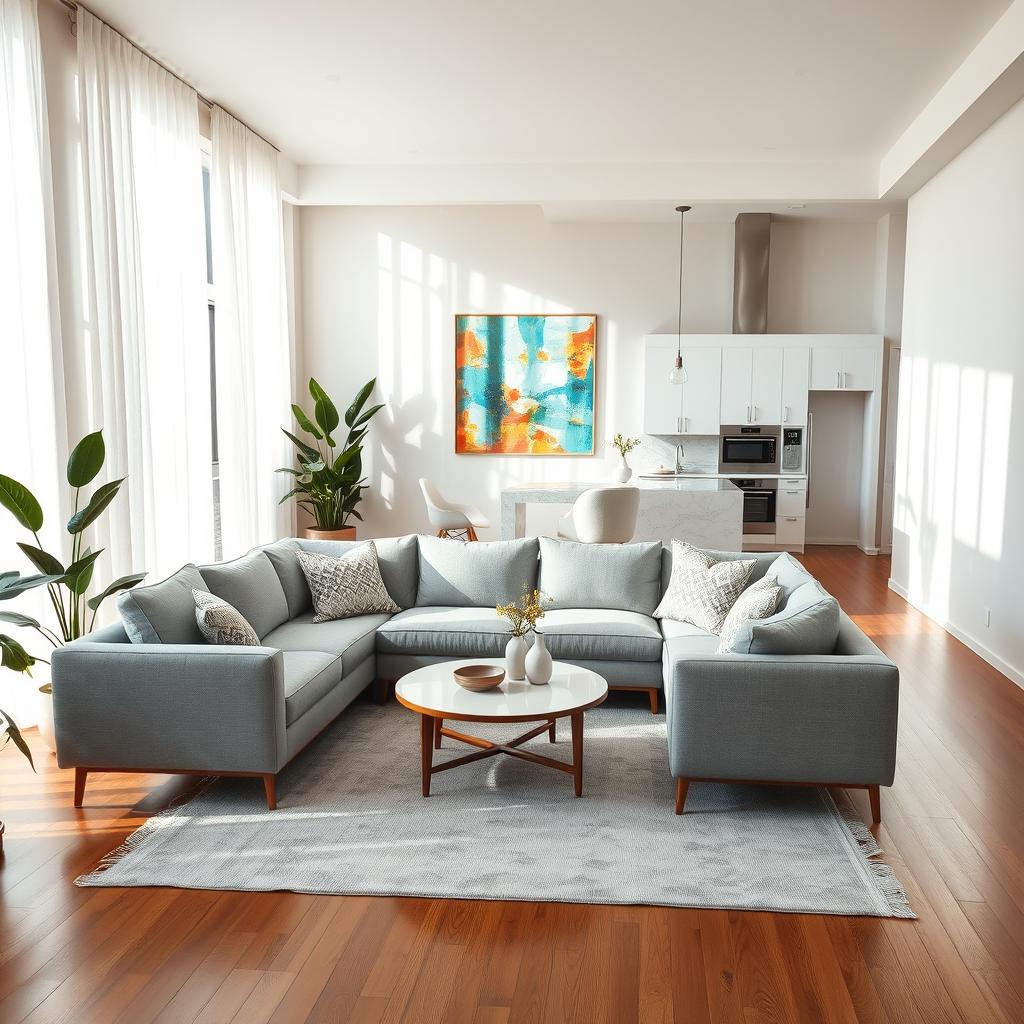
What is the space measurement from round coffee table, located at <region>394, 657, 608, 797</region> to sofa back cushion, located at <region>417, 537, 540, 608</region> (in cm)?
110

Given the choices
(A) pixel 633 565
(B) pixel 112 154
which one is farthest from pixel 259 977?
(B) pixel 112 154

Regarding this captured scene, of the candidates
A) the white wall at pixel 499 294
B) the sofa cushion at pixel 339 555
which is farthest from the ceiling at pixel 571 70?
the sofa cushion at pixel 339 555

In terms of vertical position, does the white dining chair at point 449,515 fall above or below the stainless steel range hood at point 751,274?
below

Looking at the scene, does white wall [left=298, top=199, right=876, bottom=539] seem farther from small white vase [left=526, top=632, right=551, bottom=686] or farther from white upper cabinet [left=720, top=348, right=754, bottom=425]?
small white vase [left=526, top=632, right=551, bottom=686]

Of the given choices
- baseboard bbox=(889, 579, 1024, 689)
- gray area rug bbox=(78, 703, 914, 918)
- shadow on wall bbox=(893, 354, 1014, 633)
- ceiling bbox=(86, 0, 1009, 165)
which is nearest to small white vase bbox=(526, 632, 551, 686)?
gray area rug bbox=(78, 703, 914, 918)

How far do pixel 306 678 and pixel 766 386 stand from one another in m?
6.29

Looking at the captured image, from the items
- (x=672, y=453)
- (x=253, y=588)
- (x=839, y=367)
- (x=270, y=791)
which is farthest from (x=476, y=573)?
(x=839, y=367)

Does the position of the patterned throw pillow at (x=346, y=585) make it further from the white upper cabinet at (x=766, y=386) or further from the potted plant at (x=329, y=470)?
the white upper cabinet at (x=766, y=386)

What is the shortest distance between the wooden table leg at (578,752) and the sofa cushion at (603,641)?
0.96 m

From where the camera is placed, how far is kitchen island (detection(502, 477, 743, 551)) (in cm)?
682

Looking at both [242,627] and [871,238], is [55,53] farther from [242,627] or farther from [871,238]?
[871,238]

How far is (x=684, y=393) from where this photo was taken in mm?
8812

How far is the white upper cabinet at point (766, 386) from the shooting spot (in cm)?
873

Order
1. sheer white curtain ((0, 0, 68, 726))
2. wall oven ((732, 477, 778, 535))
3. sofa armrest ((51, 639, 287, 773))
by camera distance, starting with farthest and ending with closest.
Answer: wall oven ((732, 477, 778, 535)) → sheer white curtain ((0, 0, 68, 726)) → sofa armrest ((51, 639, 287, 773))
